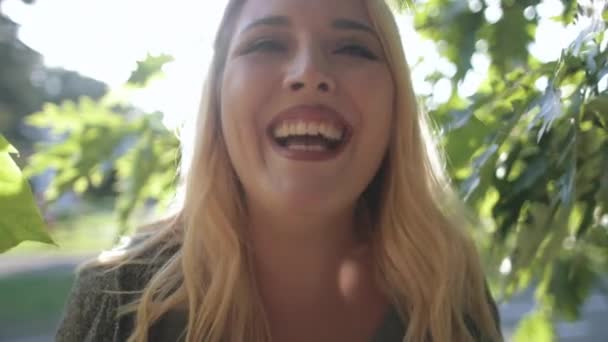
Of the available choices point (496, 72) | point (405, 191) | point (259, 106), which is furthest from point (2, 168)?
point (496, 72)

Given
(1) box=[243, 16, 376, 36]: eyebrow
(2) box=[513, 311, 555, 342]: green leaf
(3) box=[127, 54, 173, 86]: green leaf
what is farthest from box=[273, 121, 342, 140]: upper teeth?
(2) box=[513, 311, 555, 342]: green leaf

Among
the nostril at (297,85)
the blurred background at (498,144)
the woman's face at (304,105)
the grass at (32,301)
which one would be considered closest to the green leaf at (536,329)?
the blurred background at (498,144)

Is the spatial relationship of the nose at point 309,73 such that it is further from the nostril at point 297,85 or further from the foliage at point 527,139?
the foliage at point 527,139

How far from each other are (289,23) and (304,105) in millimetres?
87

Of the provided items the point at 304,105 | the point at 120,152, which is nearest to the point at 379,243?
the point at 304,105

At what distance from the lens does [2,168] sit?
360 mm

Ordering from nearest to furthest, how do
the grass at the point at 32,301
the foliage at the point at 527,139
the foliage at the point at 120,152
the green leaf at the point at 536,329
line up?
the foliage at the point at 527,139, the foliage at the point at 120,152, the green leaf at the point at 536,329, the grass at the point at 32,301

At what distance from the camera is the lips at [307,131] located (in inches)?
26.5

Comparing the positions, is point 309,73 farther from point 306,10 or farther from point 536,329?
point 536,329

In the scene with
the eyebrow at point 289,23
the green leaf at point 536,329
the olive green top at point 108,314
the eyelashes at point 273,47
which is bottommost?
the green leaf at point 536,329

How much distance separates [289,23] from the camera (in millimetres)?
696

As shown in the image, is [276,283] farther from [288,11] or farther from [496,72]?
[496,72]

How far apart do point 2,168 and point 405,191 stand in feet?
1.73

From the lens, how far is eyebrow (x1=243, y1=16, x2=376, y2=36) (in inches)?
Answer: 27.5
